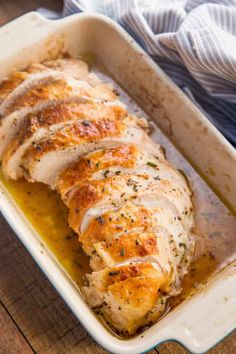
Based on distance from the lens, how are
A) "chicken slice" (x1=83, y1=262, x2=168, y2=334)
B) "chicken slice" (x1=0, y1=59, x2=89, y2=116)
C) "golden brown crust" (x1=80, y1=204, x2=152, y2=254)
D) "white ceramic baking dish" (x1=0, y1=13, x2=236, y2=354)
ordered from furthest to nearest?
1. "chicken slice" (x1=0, y1=59, x2=89, y2=116)
2. "golden brown crust" (x1=80, y1=204, x2=152, y2=254)
3. "chicken slice" (x1=83, y1=262, x2=168, y2=334)
4. "white ceramic baking dish" (x1=0, y1=13, x2=236, y2=354)

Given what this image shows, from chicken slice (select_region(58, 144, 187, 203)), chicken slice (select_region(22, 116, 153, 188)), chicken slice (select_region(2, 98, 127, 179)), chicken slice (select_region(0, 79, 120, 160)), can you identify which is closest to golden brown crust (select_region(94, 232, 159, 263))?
chicken slice (select_region(58, 144, 187, 203))

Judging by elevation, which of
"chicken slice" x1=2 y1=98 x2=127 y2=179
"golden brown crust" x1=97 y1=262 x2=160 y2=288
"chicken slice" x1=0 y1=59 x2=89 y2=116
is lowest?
"golden brown crust" x1=97 y1=262 x2=160 y2=288

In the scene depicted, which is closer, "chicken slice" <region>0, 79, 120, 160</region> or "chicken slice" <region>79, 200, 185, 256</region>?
"chicken slice" <region>79, 200, 185, 256</region>

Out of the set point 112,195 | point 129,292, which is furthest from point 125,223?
point 129,292

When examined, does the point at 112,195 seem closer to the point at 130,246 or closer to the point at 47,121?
the point at 130,246

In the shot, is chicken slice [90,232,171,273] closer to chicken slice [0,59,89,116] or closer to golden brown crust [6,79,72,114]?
golden brown crust [6,79,72,114]

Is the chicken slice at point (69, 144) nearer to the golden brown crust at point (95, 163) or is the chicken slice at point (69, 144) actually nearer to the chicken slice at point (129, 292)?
the golden brown crust at point (95, 163)
